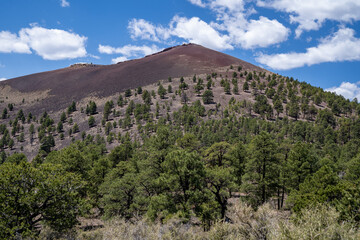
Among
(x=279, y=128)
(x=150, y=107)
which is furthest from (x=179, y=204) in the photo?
(x=150, y=107)

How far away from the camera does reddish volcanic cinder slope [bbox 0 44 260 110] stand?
14075 centimetres

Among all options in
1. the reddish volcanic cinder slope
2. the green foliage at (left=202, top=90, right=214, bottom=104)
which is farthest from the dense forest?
the reddish volcanic cinder slope

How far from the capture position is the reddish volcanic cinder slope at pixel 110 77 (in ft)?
462

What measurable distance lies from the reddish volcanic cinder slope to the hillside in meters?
1.27

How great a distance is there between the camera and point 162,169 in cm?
2136

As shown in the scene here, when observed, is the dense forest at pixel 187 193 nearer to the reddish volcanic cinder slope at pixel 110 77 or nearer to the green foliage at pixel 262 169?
the green foliage at pixel 262 169

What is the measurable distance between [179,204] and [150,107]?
3528 inches

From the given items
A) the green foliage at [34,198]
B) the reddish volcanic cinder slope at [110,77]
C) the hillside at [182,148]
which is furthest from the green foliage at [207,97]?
the green foliage at [34,198]

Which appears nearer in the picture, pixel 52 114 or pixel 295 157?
pixel 295 157

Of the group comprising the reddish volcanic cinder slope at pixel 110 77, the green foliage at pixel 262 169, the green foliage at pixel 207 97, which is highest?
the reddish volcanic cinder slope at pixel 110 77

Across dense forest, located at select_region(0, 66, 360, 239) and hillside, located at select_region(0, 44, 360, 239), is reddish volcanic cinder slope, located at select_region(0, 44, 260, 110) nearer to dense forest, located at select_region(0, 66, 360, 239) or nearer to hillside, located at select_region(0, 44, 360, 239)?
hillside, located at select_region(0, 44, 360, 239)

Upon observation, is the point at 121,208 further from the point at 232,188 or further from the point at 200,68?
the point at 200,68

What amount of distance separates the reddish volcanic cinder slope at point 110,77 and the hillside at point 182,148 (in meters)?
1.27

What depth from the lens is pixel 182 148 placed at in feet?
109
